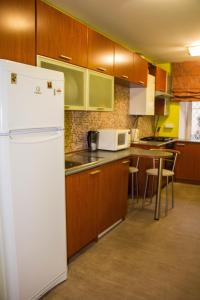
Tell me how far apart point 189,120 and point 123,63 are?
2.77 meters

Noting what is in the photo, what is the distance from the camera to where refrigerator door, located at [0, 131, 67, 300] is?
158cm

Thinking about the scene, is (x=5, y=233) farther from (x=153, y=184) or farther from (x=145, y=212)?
(x=153, y=184)

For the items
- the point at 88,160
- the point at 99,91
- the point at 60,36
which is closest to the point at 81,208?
the point at 88,160

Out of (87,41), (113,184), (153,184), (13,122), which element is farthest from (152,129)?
(13,122)

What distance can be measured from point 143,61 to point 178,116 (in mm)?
1958

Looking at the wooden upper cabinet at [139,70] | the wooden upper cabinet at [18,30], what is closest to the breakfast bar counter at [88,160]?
the wooden upper cabinet at [18,30]

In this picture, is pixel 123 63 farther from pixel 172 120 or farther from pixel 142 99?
pixel 172 120

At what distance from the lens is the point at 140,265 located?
2.36 meters

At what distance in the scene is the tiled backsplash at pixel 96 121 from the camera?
309cm

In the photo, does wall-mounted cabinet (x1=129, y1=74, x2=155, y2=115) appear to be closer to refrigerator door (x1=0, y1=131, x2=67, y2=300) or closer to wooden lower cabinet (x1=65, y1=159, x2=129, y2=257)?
wooden lower cabinet (x1=65, y1=159, x2=129, y2=257)

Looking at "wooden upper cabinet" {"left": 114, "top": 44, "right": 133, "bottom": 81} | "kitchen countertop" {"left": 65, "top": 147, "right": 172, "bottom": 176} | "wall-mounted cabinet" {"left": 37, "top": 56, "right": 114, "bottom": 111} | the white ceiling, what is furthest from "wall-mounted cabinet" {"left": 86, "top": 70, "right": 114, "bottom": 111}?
the white ceiling

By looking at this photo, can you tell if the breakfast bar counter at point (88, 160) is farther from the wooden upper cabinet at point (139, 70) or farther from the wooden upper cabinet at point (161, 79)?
the wooden upper cabinet at point (161, 79)

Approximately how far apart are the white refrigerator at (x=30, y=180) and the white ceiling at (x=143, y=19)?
133 cm

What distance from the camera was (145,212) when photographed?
3.66m
